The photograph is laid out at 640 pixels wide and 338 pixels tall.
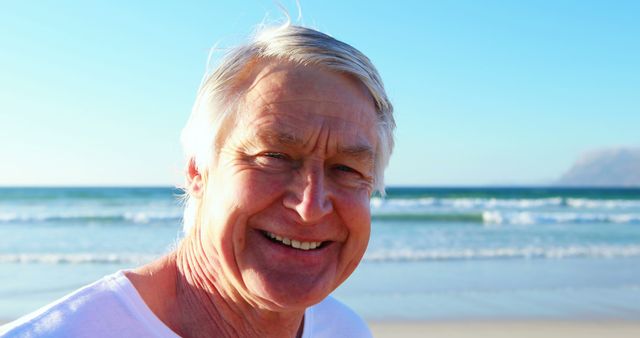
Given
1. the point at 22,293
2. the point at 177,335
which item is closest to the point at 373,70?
the point at 177,335

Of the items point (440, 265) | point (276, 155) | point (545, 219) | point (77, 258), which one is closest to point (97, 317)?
point (276, 155)

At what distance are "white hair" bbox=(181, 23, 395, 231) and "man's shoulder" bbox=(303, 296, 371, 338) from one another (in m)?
0.51

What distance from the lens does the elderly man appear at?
150cm

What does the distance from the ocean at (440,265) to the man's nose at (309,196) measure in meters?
0.80

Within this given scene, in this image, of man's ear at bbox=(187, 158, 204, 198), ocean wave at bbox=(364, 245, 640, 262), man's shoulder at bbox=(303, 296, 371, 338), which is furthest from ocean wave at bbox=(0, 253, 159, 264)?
man's ear at bbox=(187, 158, 204, 198)

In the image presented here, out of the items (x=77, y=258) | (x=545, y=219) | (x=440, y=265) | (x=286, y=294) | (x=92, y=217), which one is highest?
(x=286, y=294)

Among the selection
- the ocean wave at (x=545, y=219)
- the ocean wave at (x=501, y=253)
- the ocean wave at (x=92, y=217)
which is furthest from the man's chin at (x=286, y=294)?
the ocean wave at (x=545, y=219)

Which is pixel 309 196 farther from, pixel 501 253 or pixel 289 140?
pixel 501 253

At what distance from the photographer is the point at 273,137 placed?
152 centimetres

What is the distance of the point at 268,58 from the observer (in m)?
1.56

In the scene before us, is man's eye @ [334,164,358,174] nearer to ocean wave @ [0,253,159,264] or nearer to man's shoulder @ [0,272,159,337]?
man's shoulder @ [0,272,159,337]

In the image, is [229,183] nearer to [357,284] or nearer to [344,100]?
[344,100]

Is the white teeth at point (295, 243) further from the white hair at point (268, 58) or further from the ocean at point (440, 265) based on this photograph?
the ocean at point (440, 265)

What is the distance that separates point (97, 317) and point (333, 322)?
83cm
